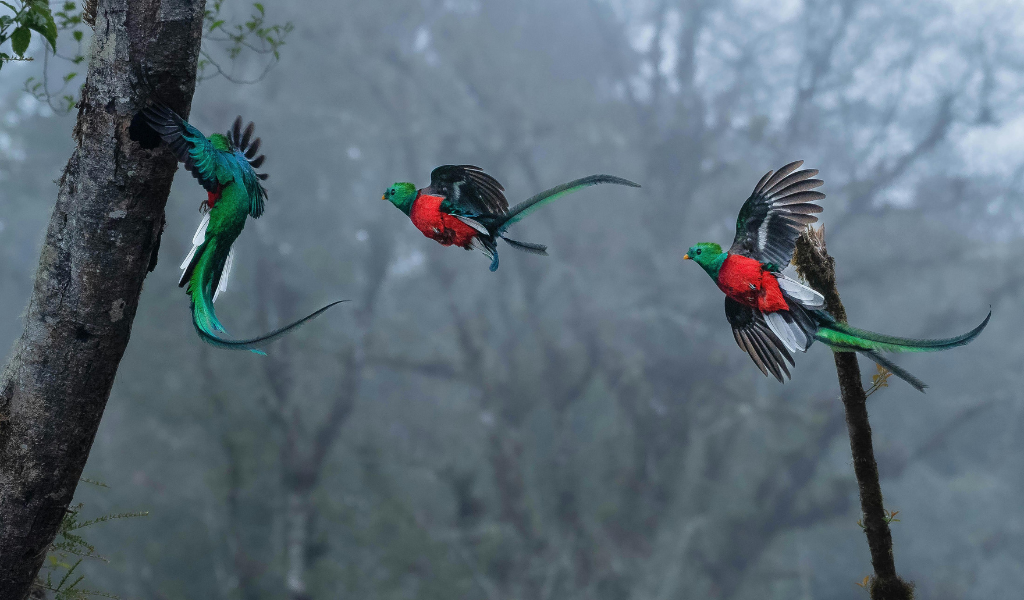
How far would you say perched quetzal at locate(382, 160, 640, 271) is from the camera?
3.82 feet

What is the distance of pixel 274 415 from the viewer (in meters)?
6.73

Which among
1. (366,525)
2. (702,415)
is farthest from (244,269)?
(702,415)

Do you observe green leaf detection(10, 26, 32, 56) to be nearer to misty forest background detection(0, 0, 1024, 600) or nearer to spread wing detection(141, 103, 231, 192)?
spread wing detection(141, 103, 231, 192)

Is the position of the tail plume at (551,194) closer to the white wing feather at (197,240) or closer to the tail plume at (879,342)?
the tail plume at (879,342)

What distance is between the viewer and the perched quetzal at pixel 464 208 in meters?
1.16

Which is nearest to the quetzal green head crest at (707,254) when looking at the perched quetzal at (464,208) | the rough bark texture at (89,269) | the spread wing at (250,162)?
the perched quetzal at (464,208)

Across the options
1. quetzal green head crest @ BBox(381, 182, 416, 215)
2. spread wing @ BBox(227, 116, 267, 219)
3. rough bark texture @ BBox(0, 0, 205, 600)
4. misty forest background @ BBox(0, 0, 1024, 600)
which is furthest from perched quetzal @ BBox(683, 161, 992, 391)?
misty forest background @ BBox(0, 0, 1024, 600)

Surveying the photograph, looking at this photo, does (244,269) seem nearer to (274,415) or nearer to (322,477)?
(274,415)

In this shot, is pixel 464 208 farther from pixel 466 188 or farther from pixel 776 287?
pixel 776 287

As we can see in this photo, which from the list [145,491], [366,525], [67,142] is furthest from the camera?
[67,142]

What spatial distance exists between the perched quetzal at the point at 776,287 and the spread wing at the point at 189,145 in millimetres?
846

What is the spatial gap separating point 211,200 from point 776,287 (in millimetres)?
1014

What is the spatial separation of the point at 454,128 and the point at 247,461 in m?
3.87

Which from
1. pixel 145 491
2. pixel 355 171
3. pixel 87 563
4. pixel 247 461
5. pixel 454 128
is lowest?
pixel 87 563
